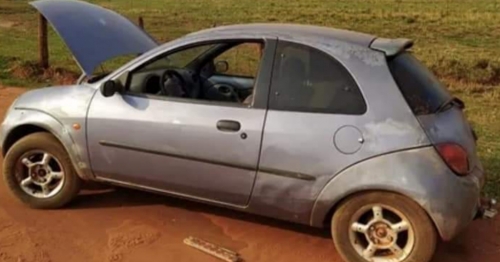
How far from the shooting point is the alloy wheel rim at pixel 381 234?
4.21 meters

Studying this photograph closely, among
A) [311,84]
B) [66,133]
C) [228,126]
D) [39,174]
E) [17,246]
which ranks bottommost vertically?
[17,246]

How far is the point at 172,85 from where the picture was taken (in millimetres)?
4930

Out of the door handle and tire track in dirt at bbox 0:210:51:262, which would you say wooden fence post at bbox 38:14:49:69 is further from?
the door handle

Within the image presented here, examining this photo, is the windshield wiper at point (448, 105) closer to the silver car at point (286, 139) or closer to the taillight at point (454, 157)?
the silver car at point (286, 139)

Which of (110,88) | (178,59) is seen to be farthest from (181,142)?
(178,59)

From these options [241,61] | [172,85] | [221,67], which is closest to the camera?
[172,85]

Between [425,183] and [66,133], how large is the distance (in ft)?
8.70

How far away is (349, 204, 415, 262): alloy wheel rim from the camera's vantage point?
421 centimetres

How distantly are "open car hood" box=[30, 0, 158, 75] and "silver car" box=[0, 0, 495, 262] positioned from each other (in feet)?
0.91

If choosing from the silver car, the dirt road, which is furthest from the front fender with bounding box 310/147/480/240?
the dirt road

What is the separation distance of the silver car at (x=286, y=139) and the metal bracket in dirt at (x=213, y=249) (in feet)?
0.98

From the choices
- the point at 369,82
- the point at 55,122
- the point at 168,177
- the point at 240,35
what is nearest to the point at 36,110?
the point at 55,122

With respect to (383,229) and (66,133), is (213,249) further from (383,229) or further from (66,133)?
(66,133)

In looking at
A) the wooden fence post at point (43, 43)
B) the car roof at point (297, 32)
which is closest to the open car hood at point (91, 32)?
the car roof at point (297, 32)
